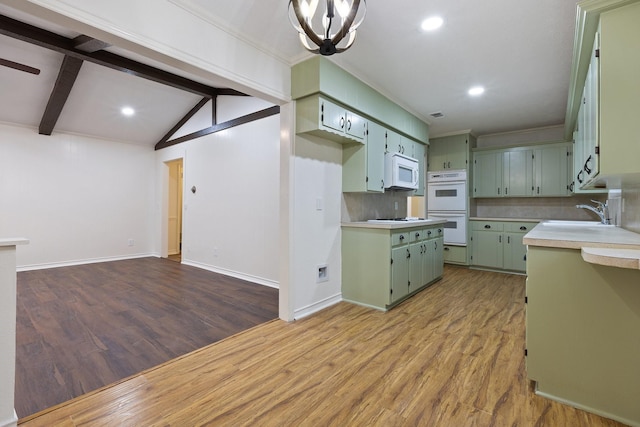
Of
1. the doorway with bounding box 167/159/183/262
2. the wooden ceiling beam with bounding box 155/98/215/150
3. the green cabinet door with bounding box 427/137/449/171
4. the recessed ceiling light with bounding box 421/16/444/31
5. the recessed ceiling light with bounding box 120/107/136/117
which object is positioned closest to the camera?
the recessed ceiling light with bounding box 421/16/444/31

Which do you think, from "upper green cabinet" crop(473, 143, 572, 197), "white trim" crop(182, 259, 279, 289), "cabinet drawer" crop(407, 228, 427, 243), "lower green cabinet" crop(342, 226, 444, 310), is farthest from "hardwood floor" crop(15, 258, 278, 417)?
"upper green cabinet" crop(473, 143, 572, 197)

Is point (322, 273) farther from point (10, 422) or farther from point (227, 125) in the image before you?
point (227, 125)

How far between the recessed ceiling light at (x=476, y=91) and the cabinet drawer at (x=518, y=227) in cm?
232

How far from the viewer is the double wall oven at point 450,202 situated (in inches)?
206

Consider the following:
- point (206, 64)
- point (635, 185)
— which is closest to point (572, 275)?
point (635, 185)

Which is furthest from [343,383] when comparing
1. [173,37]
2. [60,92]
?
[60,92]

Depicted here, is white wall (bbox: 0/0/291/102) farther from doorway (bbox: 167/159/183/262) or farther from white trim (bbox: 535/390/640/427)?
doorway (bbox: 167/159/183/262)

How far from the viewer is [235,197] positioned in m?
4.66

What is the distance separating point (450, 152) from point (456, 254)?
73.1 inches

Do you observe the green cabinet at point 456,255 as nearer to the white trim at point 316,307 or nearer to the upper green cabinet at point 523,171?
the upper green cabinet at point 523,171

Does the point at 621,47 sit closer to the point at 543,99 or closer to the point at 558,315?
the point at 558,315

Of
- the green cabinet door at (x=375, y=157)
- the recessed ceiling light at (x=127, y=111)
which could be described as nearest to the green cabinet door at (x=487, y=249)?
the green cabinet door at (x=375, y=157)

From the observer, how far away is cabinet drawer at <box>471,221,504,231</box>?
4.94 m

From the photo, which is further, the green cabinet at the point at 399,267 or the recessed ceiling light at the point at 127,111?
the recessed ceiling light at the point at 127,111
